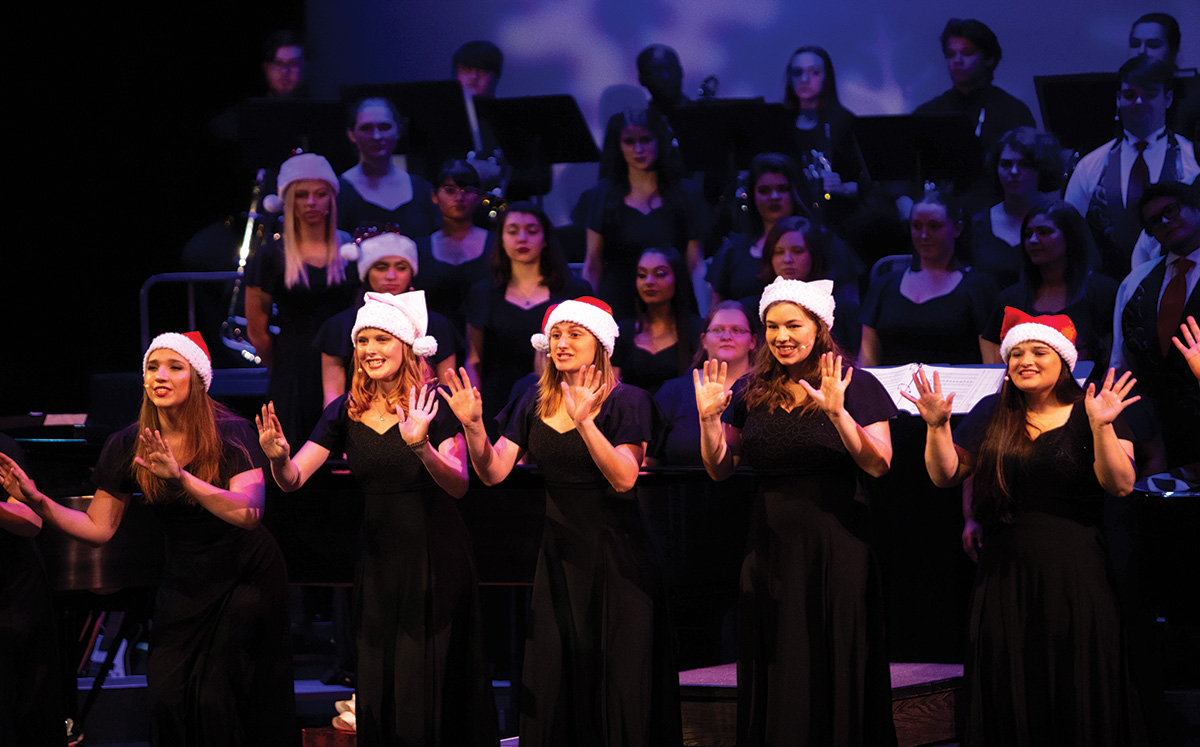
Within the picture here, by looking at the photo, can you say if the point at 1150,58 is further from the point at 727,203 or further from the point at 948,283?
the point at 727,203

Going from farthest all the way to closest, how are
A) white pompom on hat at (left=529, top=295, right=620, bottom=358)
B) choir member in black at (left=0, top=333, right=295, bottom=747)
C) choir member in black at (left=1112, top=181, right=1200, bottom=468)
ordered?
choir member in black at (left=1112, top=181, right=1200, bottom=468) → white pompom on hat at (left=529, top=295, right=620, bottom=358) → choir member in black at (left=0, top=333, right=295, bottom=747)

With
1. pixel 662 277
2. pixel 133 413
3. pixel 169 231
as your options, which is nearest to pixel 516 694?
pixel 662 277

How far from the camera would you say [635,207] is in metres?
6.68

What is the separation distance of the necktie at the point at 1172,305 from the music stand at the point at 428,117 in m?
3.73

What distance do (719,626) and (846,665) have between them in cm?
151

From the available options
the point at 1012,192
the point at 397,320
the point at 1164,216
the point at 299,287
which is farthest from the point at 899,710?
the point at 1012,192

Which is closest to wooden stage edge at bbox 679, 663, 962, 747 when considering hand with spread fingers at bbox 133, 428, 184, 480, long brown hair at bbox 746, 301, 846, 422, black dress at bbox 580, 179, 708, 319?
long brown hair at bbox 746, 301, 846, 422

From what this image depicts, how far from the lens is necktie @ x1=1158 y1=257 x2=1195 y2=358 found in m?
5.70

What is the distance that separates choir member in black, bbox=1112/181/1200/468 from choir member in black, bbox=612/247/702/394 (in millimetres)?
1991

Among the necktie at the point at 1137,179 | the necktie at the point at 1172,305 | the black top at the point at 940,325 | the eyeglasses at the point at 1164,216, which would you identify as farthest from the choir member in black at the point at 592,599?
the necktie at the point at 1137,179

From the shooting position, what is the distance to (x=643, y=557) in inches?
149

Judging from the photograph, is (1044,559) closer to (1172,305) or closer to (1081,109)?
(1172,305)

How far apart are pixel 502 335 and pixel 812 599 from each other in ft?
9.13

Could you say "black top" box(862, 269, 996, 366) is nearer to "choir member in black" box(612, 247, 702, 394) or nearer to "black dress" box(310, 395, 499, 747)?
"choir member in black" box(612, 247, 702, 394)
